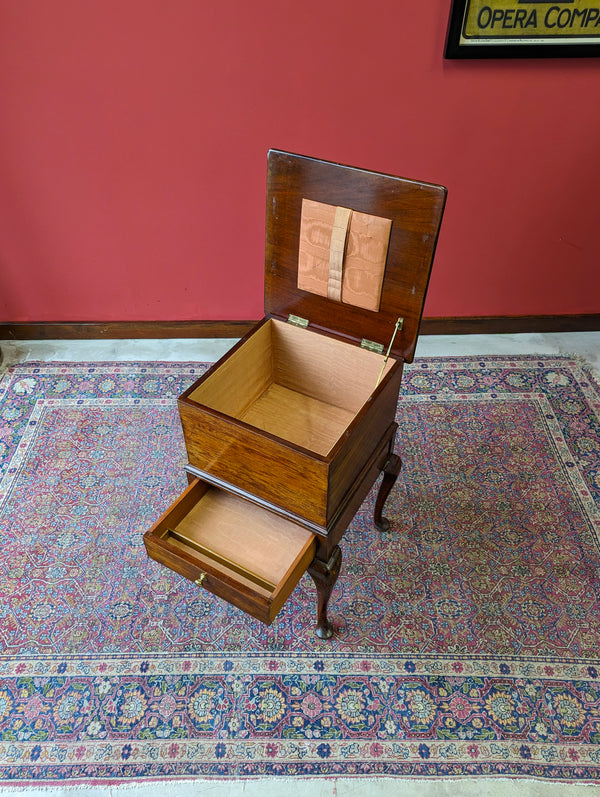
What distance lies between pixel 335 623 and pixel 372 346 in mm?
740

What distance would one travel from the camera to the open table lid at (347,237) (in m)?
1.15

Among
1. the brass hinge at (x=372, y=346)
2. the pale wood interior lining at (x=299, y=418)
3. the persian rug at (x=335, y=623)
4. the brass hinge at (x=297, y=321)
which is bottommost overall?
the persian rug at (x=335, y=623)

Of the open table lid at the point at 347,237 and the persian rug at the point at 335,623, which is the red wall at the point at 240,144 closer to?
the persian rug at the point at 335,623

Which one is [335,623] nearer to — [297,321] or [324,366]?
[324,366]

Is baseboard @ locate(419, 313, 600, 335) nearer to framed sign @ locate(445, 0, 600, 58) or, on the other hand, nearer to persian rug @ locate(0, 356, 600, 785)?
persian rug @ locate(0, 356, 600, 785)

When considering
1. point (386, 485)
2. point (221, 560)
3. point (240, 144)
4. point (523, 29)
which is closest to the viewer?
point (221, 560)

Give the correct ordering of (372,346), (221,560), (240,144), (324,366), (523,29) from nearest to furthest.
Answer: (221,560) → (372,346) → (324,366) → (523,29) → (240,144)

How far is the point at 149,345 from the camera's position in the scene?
2.36 m

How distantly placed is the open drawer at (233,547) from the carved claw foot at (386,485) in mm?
327

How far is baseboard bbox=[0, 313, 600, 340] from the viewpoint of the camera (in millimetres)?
2355

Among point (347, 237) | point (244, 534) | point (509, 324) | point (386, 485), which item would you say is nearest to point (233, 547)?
point (244, 534)

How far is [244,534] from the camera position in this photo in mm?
1289

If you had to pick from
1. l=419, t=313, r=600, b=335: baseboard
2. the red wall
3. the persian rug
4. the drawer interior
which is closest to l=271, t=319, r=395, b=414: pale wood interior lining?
the drawer interior

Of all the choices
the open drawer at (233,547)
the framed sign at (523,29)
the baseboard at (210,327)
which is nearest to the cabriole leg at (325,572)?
the open drawer at (233,547)
